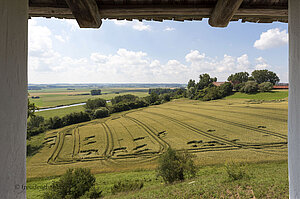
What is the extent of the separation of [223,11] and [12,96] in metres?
1.90

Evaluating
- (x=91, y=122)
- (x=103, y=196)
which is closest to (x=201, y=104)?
(x=91, y=122)

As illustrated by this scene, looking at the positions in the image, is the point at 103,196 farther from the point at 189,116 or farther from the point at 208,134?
the point at 189,116

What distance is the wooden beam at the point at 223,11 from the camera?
1294 millimetres

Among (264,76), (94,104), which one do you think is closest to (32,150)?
(94,104)

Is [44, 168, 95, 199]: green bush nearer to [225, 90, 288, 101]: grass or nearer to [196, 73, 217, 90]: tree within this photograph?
[225, 90, 288, 101]: grass

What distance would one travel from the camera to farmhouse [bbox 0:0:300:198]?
916 millimetres

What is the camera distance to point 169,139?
29.6 meters

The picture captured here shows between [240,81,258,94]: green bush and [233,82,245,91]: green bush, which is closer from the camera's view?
[240,81,258,94]: green bush

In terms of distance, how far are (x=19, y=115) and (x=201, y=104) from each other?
45.8 m

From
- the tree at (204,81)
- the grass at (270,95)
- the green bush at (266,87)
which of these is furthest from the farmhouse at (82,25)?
the tree at (204,81)

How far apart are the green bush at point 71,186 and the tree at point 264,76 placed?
4512cm

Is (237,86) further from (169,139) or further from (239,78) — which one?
(169,139)

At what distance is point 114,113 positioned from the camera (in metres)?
44.5

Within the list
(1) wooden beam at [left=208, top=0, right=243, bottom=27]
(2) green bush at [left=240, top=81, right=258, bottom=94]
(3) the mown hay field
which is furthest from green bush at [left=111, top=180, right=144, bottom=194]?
(2) green bush at [left=240, top=81, right=258, bottom=94]
